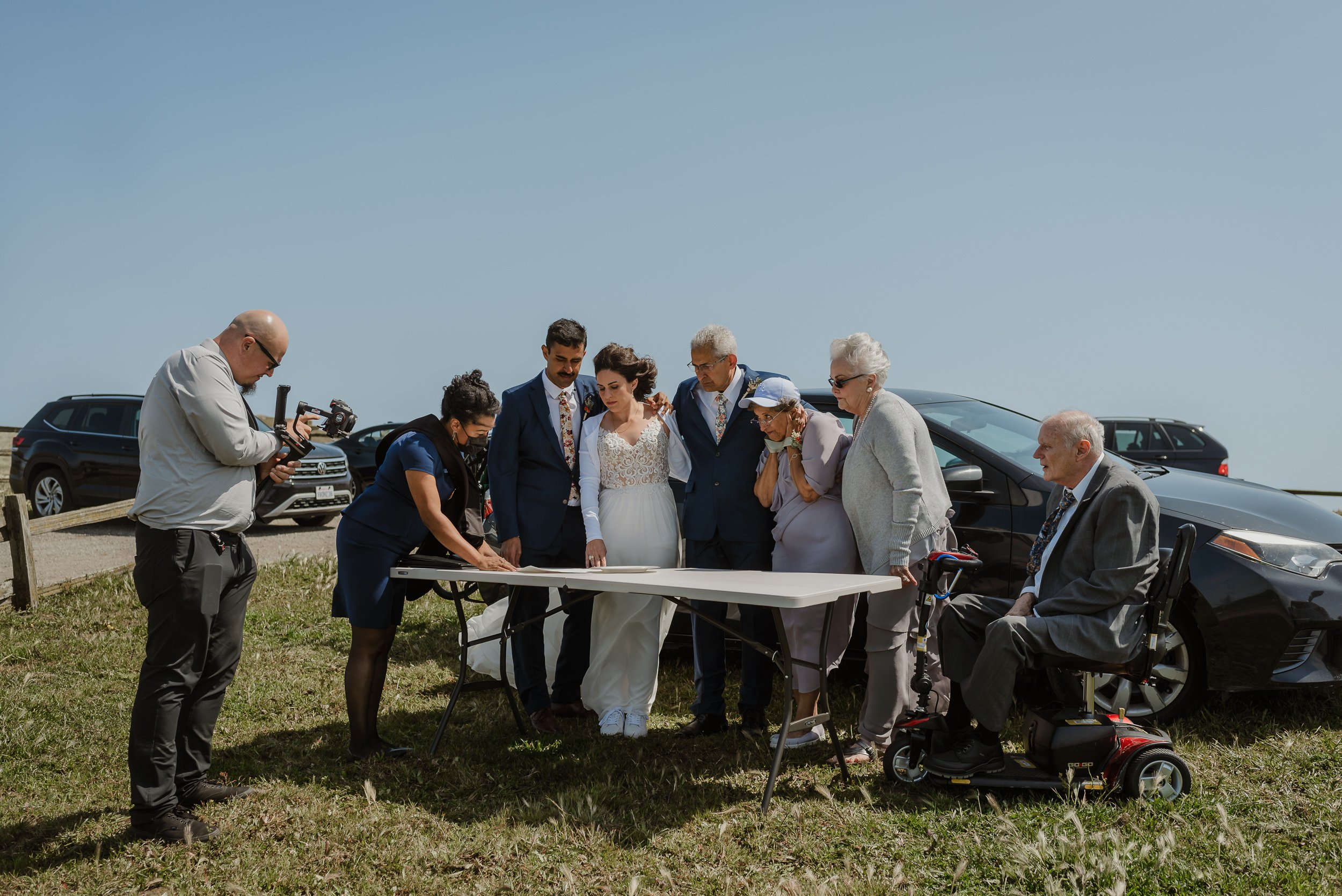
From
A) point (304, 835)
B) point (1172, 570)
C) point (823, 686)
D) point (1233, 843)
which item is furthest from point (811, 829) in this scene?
point (304, 835)

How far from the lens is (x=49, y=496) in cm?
1413

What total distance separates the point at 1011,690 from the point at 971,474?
1350mm

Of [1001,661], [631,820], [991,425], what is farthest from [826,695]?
[991,425]

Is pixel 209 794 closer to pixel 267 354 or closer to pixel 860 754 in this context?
pixel 267 354

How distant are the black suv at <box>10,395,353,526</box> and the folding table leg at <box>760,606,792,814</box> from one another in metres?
10.8

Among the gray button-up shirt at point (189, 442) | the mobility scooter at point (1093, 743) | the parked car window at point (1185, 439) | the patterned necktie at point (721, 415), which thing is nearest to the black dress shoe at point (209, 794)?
the gray button-up shirt at point (189, 442)

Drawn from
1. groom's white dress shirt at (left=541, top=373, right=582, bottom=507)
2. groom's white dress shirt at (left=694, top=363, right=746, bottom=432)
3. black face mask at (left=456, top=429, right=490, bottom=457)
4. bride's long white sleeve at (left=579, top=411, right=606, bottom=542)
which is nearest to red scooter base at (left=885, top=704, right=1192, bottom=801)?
groom's white dress shirt at (left=694, top=363, right=746, bottom=432)

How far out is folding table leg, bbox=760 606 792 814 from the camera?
3900 mm

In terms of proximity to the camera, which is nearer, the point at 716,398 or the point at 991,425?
the point at 716,398

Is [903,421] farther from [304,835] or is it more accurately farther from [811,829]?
[304,835]

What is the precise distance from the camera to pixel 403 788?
14.3 feet

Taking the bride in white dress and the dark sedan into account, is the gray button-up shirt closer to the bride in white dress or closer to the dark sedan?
the bride in white dress

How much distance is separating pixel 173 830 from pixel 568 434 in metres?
2.42

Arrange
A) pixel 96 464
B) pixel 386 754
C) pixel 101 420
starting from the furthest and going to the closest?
1. pixel 101 420
2. pixel 96 464
3. pixel 386 754
